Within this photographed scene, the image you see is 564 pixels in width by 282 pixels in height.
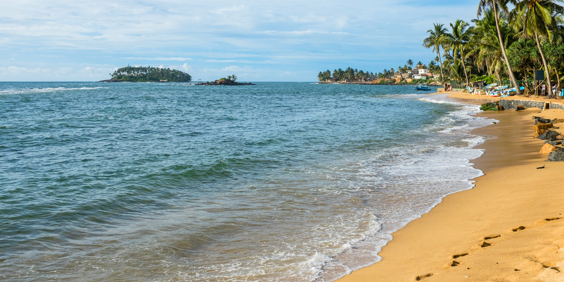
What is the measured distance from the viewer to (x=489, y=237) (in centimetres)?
586

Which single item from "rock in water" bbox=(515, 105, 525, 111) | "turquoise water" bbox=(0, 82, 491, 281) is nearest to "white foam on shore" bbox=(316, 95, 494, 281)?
"turquoise water" bbox=(0, 82, 491, 281)

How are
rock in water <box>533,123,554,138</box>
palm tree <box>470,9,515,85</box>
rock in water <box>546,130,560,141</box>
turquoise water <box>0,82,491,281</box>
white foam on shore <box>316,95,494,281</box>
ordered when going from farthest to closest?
palm tree <box>470,9,515,85</box> → rock in water <box>533,123,554,138</box> → rock in water <box>546,130,560,141</box> → white foam on shore <box>316,95,494,281</box> → turquoise water <box>0,82,491,281</box>

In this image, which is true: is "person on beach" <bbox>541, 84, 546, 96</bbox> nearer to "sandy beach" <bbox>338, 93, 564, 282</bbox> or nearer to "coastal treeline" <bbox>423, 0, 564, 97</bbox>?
"coastal treeline" <bbox>423, 0, 564, 97</bbox>

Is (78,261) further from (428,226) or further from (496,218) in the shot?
(496,218)

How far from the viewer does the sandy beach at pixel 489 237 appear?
452 cm

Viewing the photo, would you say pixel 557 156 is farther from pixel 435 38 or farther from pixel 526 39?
pixel 435 38

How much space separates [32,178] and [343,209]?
27.7 feet

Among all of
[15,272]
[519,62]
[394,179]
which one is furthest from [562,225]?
[519,62]

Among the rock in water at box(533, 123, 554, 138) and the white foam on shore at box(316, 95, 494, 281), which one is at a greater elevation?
the rock in water at box(533, 123, 554, 138)

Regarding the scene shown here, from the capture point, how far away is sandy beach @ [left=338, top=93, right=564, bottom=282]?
14.8 feet

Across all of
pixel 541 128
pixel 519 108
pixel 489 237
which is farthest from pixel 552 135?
pixel 519 108

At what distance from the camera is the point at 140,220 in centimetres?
781

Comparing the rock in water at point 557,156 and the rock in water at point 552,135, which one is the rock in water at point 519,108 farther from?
the rock in water at point 557,156

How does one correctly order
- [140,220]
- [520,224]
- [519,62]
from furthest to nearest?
[519,62] → [140,220] → [520,224]
